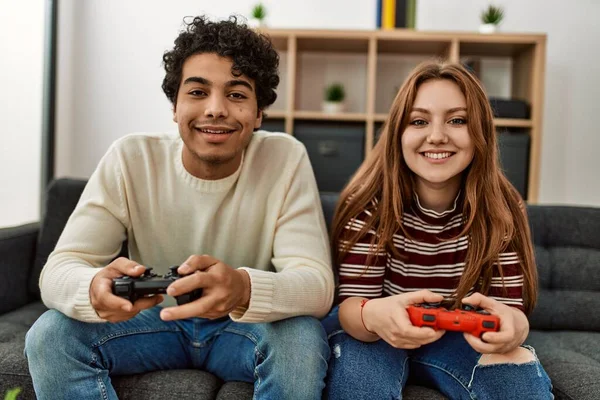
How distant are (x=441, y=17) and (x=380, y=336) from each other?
1913mm

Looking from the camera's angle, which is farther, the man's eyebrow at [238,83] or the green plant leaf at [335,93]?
the green plant leaf at [335,93]

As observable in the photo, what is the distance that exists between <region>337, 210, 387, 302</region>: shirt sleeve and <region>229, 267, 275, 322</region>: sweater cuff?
20 cm

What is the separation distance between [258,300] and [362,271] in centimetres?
26

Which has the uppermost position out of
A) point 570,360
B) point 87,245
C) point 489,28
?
point 489,28

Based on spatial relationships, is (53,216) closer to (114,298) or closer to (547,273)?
(114,298)

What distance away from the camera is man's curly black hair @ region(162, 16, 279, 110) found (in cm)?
121

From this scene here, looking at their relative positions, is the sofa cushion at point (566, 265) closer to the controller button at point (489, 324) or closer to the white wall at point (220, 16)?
the controller button at point (489, 324)

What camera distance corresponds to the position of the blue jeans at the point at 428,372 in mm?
1060

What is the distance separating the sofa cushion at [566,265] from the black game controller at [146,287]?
1023 millimetres

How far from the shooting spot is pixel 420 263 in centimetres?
126

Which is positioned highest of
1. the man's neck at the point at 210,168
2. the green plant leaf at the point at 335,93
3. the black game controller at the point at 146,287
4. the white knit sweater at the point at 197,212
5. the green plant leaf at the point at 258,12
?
the green plant leaf at the point at 258,12

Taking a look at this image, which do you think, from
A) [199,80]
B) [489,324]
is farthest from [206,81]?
[489,324]

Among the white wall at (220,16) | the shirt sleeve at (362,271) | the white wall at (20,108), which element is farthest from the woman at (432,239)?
the white wall at (20,108)

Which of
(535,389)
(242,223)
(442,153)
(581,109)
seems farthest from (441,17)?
(535,389)
